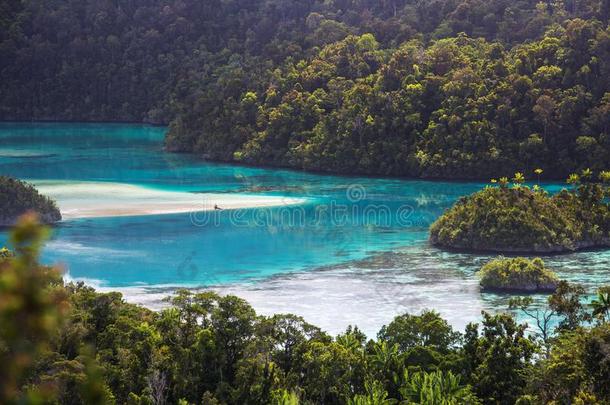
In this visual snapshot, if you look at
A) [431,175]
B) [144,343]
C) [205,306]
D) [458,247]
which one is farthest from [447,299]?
[431,175]

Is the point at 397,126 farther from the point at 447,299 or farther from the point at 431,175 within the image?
the point at 447,299

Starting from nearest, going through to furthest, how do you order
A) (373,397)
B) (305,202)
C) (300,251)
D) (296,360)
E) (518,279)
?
(373,397), (296,360), (518,279), (300,251), (305,202)

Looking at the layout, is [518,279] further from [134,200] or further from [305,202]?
[134,200]

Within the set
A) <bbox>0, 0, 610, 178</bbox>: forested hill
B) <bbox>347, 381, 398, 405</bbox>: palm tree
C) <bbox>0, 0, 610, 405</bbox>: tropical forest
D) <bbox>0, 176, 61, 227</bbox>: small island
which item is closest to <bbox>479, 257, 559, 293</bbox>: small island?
<bbox>0, 0, 610, 405</bbox>: tropical forest

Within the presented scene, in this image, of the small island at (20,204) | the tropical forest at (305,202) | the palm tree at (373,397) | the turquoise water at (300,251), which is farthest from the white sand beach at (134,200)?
the palm tree at (373,397)

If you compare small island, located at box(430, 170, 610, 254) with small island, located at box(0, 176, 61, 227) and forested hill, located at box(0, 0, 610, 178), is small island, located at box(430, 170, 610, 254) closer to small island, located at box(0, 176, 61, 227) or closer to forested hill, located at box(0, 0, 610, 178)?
→ forested hill, located at box(0, 0, 610, 178)

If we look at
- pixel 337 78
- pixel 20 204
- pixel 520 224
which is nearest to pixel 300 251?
pixel 520 224
